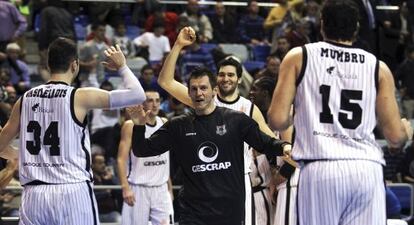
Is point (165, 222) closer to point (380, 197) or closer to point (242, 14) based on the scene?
point (380, 197)

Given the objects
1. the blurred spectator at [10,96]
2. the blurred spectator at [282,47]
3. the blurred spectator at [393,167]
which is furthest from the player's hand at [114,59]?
the blurred spectator at [282,47]

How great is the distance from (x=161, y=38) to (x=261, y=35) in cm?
295

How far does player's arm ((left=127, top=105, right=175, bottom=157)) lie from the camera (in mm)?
8602

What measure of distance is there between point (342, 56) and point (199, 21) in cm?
1415

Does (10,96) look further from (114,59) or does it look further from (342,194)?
(342,194)

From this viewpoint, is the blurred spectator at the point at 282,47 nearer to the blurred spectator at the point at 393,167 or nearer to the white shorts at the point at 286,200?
the blurred spectator at the point at 393,167

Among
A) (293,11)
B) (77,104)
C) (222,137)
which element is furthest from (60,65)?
(293,11)

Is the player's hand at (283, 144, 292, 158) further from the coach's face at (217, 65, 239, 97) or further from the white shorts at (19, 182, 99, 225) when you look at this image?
the coach's face at (217, 65, 239, 97)

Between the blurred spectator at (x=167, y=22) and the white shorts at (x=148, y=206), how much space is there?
767 centimetres

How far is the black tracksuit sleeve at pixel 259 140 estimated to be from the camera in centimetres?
859

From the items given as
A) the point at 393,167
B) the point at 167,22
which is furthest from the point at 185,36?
the point at 167,22

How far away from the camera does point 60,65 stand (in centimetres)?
800

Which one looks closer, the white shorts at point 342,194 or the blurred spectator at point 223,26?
the white shorts at point 342,194

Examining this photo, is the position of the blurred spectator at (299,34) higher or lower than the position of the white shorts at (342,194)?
higher
